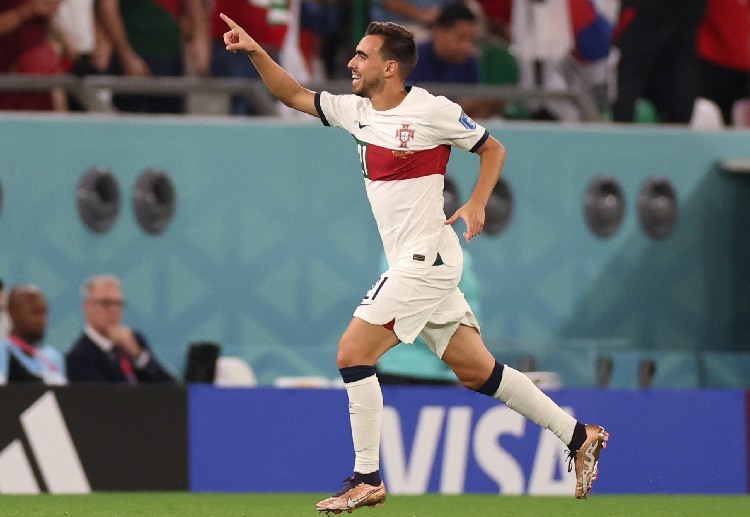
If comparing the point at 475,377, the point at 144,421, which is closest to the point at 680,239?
the point at 144,421

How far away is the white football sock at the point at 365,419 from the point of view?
7953mm

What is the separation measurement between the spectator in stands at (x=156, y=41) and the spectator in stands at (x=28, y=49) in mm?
413

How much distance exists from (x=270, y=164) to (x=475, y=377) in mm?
5348

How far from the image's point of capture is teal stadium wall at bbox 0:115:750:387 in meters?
12.9

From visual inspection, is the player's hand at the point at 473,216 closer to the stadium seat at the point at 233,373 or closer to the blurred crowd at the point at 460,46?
the stadium seat at the point at 233,373

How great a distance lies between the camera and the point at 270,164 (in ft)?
43.9

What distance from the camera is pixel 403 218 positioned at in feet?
26.6

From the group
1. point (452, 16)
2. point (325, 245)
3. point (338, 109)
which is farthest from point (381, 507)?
point (452, 16)

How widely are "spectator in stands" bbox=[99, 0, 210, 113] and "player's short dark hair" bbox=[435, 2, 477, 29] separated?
1.67 metres

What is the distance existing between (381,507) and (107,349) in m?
2.81

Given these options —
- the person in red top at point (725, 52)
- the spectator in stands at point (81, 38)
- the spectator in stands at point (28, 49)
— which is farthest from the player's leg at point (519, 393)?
the person in red top at point (725, 52)

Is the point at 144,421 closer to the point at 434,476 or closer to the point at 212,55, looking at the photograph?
the point at 434,476

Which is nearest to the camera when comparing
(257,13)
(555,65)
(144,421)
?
(144,421)

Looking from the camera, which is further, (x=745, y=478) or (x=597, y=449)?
(x=745, y=478)
